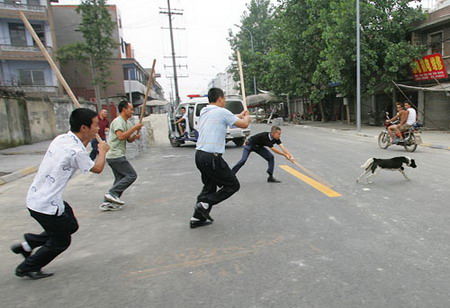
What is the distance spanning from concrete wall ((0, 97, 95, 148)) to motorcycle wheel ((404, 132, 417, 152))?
15986 mm

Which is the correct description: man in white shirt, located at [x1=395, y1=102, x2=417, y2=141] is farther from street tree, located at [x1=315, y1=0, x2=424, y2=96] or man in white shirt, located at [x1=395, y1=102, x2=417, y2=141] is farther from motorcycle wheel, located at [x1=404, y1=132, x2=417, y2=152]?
street tree, located at [x1=315, y1=0, x2=424, y2=96]

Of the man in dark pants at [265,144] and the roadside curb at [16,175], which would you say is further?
the roadside curb at [16,175]

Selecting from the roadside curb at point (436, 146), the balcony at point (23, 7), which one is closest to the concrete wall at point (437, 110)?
the roadside curb at point (436, 146)

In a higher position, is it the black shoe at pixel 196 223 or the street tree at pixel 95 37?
the street tree at pixel 95 37

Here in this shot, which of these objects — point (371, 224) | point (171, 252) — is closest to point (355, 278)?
point (371, 224)

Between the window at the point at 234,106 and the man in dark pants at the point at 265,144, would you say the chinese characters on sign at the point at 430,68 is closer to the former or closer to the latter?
the window at the point at 234,106

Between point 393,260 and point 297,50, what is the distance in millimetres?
23957

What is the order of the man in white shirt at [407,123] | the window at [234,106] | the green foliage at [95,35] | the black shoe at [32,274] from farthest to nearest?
the green foliage at [95,35] → the window at [234,106] → the man in white shirt at [407,123] → the black shoe at [32,274]

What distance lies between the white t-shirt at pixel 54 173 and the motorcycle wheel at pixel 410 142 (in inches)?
419

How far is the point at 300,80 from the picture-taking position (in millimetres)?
25891

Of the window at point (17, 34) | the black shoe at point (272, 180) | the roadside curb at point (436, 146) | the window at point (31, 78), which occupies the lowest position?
the roadside curb at point (436, 146)

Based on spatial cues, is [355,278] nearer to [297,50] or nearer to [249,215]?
[249,215]

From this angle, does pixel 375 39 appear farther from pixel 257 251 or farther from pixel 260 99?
pixel 257 251

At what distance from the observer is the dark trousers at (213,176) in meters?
4.24
